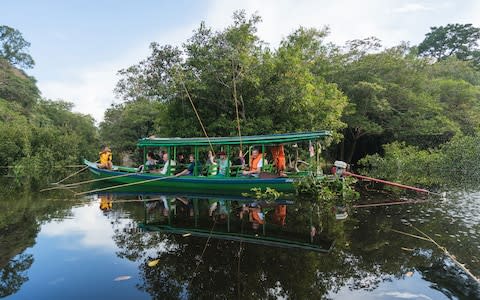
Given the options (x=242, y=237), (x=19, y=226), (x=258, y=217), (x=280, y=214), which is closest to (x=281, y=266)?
(x=242, y=237)

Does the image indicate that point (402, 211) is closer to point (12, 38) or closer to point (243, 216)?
point (243, 216)

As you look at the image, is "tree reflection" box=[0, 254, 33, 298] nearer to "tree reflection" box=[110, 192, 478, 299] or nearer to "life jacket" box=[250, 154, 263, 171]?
"tree reflection" box=[110, 192, 478, 299]

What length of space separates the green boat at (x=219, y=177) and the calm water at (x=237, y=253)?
7.02 feet

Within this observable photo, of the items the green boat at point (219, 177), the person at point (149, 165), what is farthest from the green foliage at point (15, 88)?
the person at point (149, 165)

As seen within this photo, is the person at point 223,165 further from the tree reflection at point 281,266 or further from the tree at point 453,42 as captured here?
the tree at point 453,42

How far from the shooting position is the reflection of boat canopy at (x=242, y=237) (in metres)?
6.18

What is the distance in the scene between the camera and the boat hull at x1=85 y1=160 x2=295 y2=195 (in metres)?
11.7

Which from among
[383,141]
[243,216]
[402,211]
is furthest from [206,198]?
[383,141]

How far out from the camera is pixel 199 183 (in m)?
13.1

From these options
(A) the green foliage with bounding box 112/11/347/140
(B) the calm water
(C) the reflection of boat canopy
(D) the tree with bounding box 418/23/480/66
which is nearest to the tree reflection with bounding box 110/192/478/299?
(B) the calm water

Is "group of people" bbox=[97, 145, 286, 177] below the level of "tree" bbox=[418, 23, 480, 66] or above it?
below

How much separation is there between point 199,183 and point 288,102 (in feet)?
25.7

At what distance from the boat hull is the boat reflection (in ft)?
2.32

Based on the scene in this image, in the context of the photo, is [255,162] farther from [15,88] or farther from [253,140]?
[15,88]
